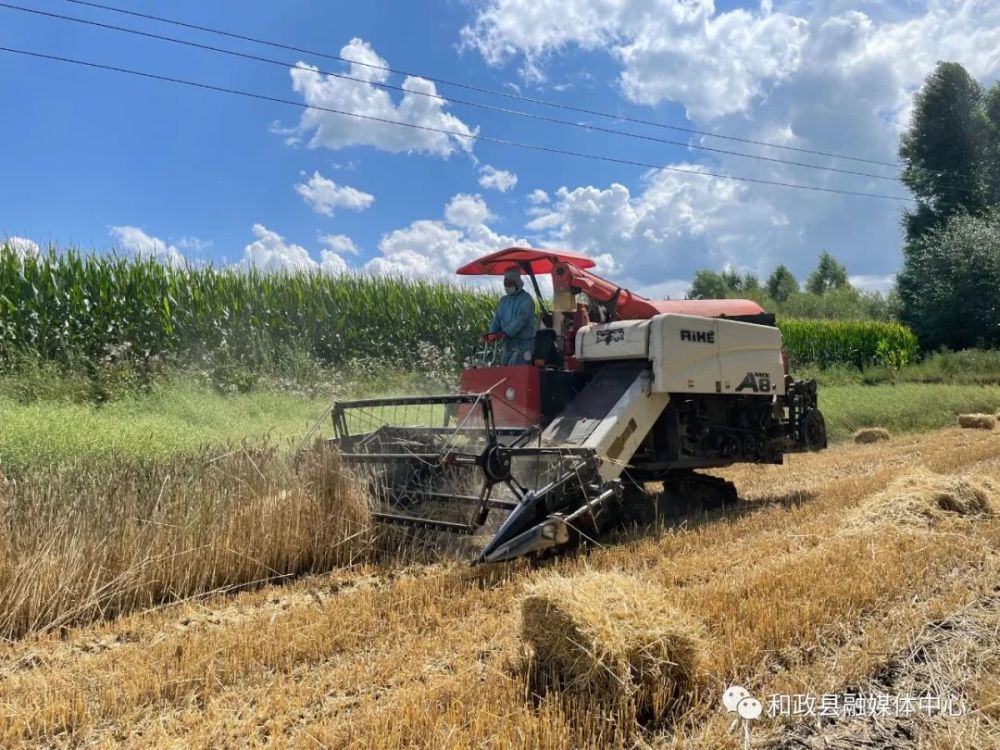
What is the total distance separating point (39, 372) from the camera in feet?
31.0

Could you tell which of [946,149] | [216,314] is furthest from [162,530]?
[946,149]

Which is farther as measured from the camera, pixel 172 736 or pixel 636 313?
pixel 636 313

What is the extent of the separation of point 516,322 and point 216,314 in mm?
7180

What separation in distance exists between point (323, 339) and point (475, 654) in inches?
408

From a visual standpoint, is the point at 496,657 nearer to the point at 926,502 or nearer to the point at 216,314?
the point at 926,502

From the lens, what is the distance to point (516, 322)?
6.44m

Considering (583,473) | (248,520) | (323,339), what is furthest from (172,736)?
(323,339)

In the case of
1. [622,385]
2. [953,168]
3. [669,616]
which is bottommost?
[669,616]

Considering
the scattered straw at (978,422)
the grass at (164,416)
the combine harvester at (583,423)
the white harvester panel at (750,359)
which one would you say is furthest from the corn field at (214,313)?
the scattered straw at (978,422)

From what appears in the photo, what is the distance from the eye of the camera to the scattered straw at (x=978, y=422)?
1288 centimetres

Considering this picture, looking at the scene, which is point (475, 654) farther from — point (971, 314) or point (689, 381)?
point (971, 314)

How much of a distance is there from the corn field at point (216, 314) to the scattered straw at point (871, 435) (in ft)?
23.7

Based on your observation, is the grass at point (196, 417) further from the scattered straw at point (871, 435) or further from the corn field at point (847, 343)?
the corn field at point (847, 343)

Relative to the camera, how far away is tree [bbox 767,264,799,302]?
158 ft
